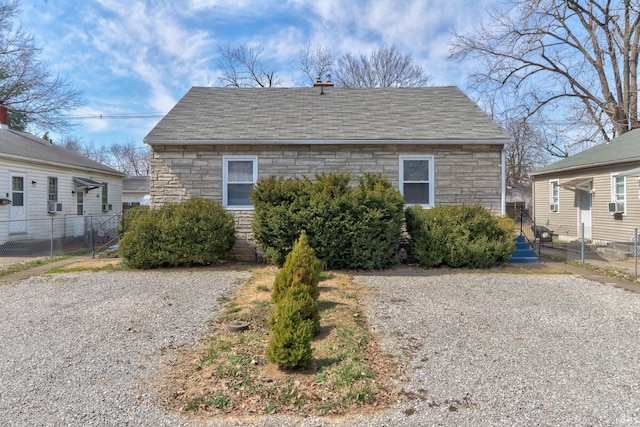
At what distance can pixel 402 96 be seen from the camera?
12391 mm

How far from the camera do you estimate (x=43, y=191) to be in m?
13.9

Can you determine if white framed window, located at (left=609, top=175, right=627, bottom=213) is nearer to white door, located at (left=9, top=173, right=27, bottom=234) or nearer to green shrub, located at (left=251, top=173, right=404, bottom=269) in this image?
green shrub, located at (left=251, top=173, right=404, bottom=269)

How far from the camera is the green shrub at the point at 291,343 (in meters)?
3.19

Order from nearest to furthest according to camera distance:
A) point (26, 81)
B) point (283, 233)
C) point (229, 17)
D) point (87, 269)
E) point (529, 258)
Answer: point (283, 233)
point (87, 269)
point (529, 258)
point (229, 17)
point (26, 81)

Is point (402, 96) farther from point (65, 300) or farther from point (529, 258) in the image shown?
point (65, 300)

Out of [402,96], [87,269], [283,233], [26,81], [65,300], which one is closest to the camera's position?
[65,300]

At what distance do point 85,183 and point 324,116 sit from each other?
1143 centimetres

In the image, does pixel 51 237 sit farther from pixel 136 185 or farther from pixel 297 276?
pixel 136 185

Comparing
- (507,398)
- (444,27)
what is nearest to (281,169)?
(507,398)

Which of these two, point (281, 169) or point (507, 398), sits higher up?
point (281, 169)

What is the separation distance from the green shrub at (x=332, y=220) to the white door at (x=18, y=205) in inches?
393

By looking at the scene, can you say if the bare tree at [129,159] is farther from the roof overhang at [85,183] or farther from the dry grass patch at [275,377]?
the dry grass patch at [275,377]

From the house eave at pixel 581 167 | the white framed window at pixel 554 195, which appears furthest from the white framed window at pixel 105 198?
the white framed window at pixel 554 195

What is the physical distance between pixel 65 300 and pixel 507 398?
246 inches
